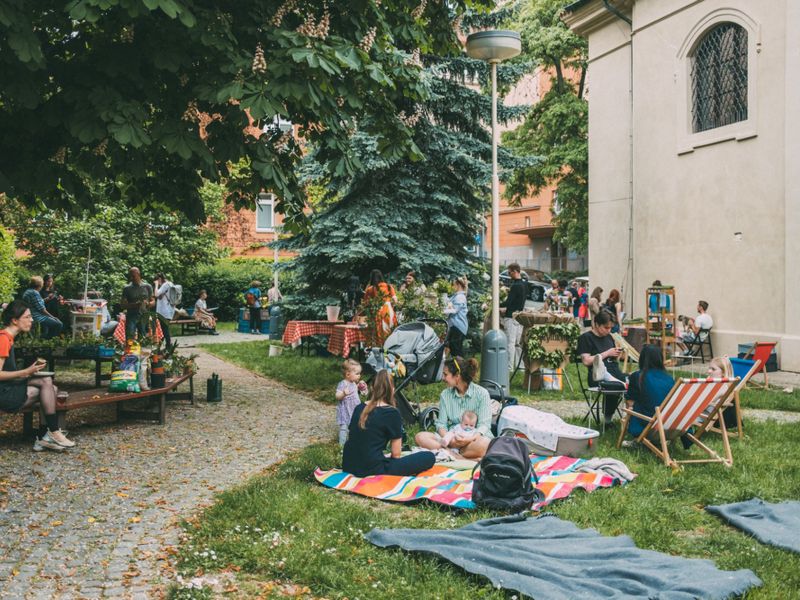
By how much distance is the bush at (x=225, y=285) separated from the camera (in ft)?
106

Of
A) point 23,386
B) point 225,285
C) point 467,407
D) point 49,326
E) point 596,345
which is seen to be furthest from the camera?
point 225,285

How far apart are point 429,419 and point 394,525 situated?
3838 mm

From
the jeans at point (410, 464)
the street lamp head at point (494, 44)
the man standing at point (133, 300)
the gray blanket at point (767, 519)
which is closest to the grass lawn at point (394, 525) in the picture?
the gray blanket at point (767, 519)

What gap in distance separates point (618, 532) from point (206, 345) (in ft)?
59.3

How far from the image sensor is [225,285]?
32781 millimetres

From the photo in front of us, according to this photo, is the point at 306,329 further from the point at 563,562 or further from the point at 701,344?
the point at 563,562

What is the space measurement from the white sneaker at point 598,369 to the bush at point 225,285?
2316cm

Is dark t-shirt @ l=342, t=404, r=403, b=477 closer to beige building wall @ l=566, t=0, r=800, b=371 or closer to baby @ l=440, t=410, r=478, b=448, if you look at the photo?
baby @ l=440, t=410, r=478, b=448

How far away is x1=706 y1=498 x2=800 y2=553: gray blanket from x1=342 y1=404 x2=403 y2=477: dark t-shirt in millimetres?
2819

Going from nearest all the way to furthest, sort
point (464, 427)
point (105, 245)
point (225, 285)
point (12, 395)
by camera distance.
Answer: point (12, 395) < point (464, 427) < point (105, 245) < point (225, 285)

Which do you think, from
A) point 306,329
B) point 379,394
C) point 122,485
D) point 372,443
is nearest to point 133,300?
point 306,329

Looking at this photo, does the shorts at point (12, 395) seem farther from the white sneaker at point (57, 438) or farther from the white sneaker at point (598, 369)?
the white sneaker at point (598, 369)

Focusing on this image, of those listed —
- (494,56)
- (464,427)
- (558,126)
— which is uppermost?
(558,126)

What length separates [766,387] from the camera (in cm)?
1379
